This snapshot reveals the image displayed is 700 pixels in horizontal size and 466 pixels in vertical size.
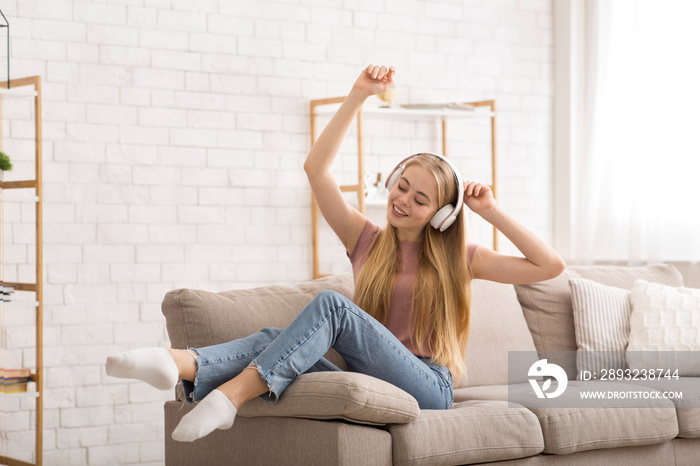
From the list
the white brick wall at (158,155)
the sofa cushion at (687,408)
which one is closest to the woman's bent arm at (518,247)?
the sofa cushion at (687,408)

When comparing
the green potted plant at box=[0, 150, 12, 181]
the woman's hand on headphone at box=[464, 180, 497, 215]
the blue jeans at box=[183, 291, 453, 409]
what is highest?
the green potted plant at box=[0, 150, 12, 181]

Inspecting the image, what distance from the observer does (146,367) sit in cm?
201

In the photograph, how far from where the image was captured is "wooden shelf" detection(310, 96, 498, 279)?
4.07 meters

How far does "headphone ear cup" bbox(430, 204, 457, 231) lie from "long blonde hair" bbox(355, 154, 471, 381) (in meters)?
0.04

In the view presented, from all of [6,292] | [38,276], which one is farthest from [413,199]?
[6,292]

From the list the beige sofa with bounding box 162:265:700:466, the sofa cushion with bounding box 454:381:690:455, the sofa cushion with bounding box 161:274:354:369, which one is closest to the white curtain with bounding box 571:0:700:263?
the beige sofa with bounding box 162:265:700:466

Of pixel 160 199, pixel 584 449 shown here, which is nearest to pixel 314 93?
pixel 160 199

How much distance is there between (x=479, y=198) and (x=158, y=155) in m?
1.79

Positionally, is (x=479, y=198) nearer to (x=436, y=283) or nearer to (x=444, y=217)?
(x=444, y=217)

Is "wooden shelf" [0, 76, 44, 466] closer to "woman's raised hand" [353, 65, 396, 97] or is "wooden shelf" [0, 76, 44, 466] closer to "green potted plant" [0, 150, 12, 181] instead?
"green potted plant" [0, 150, 12, 181]

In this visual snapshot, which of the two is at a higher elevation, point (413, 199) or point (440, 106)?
point (440, 106)

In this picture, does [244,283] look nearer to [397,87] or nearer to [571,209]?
[397,87]

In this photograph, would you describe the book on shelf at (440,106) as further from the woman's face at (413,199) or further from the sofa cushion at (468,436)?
the sofa cushion at (468,436)

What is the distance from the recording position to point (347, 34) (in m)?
4.36
